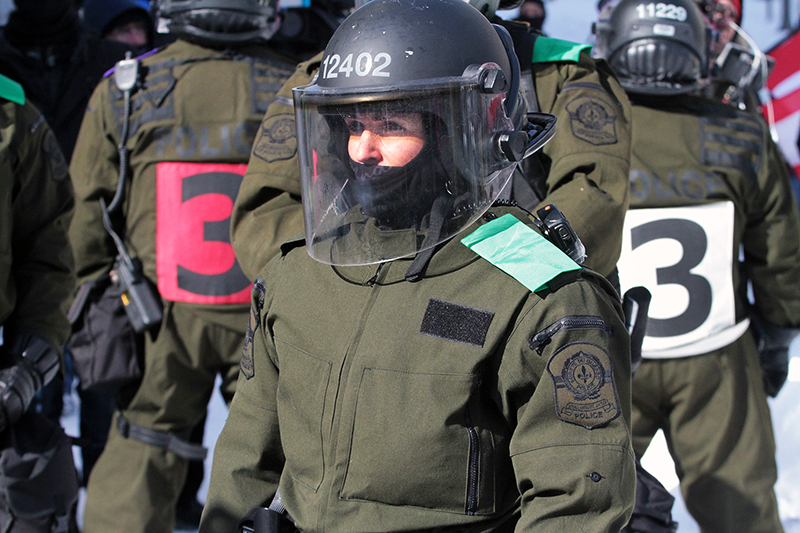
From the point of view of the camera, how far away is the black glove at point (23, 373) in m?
2.58

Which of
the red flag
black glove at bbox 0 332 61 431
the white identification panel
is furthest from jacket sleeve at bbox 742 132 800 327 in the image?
the red flag

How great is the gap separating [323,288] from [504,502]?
499 mm

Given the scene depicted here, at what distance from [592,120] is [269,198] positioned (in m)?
0.90

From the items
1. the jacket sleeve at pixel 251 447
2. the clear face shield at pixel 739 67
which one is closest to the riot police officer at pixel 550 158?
the jacket sleeve at pixel 251 447

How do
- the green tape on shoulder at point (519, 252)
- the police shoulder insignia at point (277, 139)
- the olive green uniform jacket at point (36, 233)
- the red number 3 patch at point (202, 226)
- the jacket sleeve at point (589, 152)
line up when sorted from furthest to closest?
the red number 3 patch at point (202, 226)
the olive green uniform jacket at point (36, 233)
the police shoulder insignia at point (277, 139)
the jacket sleeve at point (589, 152)
the green tape on shoulder at point (519, 252)

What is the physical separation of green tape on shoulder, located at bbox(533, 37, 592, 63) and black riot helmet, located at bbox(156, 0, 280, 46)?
112cm

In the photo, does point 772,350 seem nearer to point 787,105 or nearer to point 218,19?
point 218,19

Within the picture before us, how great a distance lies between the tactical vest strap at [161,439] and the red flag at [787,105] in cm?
457

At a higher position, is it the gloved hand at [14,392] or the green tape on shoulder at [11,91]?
the green tape on shoulder at [11,91]

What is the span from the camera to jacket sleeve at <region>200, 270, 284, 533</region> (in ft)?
5.52

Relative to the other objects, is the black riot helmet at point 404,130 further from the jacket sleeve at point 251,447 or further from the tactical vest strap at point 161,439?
the tactical vest strap at point 161,439

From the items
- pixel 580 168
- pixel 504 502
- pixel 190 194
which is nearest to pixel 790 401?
pixel 580 168

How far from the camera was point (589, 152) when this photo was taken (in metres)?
2.35

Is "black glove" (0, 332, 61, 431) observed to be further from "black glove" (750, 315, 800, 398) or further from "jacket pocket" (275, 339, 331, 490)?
"black glove" (750, 315, 800, 398)
